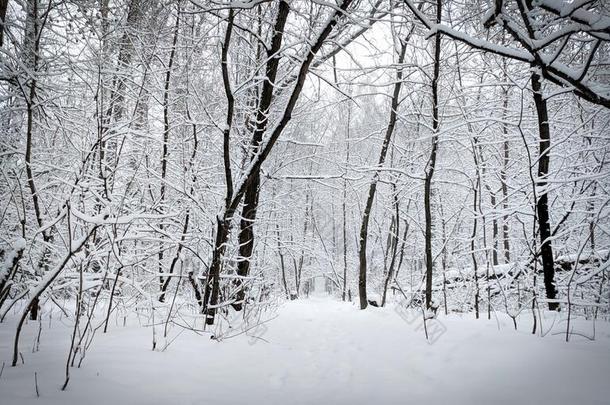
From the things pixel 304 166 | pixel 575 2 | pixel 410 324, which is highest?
pixel 304 166

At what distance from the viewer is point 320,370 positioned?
2404mm

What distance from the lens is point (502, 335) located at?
8.68ft

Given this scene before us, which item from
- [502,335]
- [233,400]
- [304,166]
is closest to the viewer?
[233,400]

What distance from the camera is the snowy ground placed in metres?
1.63

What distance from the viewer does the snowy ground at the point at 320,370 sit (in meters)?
1.63

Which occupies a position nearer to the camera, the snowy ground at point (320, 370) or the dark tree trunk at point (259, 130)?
the snowy ground at point (320, 370)

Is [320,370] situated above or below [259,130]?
below

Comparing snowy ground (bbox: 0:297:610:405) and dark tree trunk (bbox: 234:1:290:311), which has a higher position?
dark tree trunk (bbox: 234:1:290:311)

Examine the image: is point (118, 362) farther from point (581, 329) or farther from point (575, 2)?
point (581, 329)

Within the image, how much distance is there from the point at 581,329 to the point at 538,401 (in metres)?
1.75

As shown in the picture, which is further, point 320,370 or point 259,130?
point 259,130

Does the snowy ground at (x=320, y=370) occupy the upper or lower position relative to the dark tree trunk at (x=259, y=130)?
lower

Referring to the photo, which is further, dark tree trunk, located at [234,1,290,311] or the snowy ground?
dark tree trunk, located at [234,1,290,311]

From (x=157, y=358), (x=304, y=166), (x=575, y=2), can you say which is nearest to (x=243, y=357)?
(x=157, y=358)
